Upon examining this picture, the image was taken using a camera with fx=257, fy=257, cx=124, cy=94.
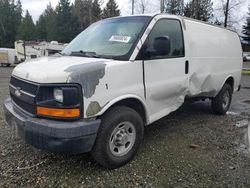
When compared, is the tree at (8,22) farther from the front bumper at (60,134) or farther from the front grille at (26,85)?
the front bumper at (60,134)

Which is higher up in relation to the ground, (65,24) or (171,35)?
(65,24)

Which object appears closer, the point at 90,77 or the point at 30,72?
the point at 90,77

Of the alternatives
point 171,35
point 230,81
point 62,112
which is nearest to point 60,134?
point 62,112

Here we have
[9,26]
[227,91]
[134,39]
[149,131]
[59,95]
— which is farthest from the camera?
[9,26]

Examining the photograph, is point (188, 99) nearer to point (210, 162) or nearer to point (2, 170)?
point (210, 162)

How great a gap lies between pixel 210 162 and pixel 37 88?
2621 mm

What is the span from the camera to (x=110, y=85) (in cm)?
318

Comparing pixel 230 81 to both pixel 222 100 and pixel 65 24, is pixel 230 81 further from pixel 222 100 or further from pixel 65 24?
pixel 65 24

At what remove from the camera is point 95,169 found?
3.46 metres

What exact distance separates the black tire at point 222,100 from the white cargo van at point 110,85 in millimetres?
1152

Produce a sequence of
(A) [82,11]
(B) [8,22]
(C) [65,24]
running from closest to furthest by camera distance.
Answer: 1. (A) [82,11]
2. (C) [65,24]
3. (B) [8,22]

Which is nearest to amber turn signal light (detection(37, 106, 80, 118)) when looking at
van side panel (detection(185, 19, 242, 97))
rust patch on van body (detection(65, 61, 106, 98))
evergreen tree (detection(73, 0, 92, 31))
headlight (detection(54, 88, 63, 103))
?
headlight (detection(54, 88, 63, 103))

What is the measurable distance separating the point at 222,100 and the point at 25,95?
4729 mm

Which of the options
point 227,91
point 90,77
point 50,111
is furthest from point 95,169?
point 227,91
